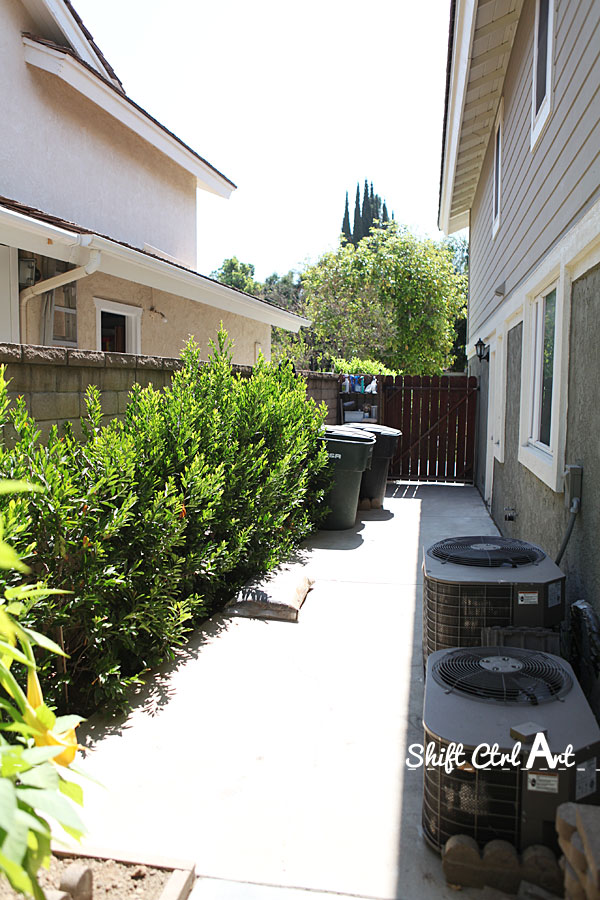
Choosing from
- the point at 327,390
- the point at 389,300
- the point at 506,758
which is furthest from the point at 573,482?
the point at 389,300

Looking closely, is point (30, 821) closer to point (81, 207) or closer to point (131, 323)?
point (131, 323)

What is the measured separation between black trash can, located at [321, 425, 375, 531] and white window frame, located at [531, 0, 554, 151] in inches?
135

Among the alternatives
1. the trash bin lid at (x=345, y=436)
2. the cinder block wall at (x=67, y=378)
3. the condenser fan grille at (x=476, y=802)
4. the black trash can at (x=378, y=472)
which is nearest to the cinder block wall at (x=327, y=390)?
the black trash can at (x=378, y=472)

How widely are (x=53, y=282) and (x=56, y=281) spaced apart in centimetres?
4

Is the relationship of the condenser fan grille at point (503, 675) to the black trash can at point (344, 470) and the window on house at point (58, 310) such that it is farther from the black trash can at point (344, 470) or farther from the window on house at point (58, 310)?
the window on house at point (58, 310)

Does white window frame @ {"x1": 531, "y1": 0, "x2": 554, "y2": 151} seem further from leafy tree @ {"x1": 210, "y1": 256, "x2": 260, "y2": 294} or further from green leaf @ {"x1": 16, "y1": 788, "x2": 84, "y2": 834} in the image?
leafy tree @ {"x1": 210, "y1": 256, "x2": 260, "y2": 294}

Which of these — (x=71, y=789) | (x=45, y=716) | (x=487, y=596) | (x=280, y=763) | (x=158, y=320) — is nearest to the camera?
(x=71, y=789)

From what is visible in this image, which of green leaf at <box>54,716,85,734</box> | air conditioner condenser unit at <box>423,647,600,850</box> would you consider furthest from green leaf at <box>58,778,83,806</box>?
air conditioner condenser unit at <box>423,647,600,850</box>

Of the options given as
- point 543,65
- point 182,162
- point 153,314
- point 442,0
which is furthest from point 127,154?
point 543,65

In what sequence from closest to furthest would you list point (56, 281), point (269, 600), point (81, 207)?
point (269, 600) < point (56, 281) < point (81, 207)

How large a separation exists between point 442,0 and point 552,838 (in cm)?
777

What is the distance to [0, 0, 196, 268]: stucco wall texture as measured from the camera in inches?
332

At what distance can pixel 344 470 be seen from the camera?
25.3ft

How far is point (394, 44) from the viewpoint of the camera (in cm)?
1393
